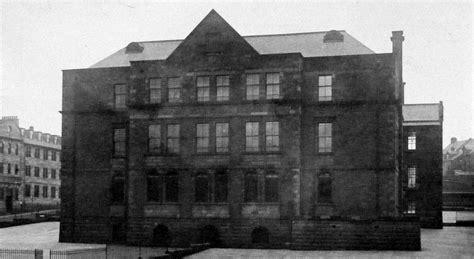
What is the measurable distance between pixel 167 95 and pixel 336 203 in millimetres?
13783

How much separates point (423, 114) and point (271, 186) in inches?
Answer: 1159

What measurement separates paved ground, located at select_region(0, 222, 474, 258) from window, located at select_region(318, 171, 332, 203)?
18.8 ft

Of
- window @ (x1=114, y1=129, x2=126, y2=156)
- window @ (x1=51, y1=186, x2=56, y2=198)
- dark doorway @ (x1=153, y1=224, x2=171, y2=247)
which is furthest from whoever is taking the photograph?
window @ (x1=51, y1=186, x2=56, y2=198)

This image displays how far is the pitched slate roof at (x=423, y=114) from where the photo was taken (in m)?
63.2

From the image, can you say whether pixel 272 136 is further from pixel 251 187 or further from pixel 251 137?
pixel 251 187

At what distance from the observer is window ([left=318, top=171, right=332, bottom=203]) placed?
139 feet

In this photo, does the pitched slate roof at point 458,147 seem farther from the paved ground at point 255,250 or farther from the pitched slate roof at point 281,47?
the pitched slate roof at point 281,47

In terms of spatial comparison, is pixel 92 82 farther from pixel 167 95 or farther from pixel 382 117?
pixel 382 117

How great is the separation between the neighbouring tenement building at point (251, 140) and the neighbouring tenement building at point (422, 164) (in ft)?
68.0

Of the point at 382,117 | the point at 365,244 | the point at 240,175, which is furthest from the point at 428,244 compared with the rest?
the point at 240,175

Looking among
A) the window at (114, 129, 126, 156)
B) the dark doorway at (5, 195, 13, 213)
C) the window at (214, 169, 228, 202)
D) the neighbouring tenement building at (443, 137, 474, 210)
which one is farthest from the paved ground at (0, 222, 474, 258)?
the neighbouring tenement building at (443, 137, 474, 210)

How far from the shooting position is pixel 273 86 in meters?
42.3

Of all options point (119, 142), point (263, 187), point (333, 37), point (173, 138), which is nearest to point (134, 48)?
point (119, 142)

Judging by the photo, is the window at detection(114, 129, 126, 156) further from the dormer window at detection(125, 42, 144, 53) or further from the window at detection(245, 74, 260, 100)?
the window at detection(245, 74, 260, 100)
